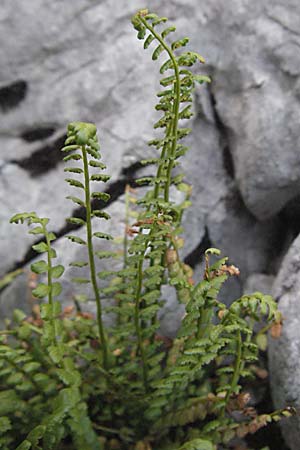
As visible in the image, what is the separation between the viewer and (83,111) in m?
2.60

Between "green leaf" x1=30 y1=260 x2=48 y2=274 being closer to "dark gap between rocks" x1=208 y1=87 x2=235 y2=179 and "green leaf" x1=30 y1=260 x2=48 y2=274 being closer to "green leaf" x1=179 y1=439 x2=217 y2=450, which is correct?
"green leaf" x1=179 y1=439 x2=217 y2=450

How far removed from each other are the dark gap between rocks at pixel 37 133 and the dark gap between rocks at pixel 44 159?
0.20 ft

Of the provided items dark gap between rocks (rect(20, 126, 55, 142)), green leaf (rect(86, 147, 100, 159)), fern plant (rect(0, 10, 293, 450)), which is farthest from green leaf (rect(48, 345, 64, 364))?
dark gap between rocks (rect(20, 126, 55, 142))

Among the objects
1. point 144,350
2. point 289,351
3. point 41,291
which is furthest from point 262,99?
point 41,291

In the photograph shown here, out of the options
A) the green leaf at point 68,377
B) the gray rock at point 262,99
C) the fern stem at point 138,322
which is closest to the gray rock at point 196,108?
the gray rock at point 262,99

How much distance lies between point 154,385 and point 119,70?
5.10 ft

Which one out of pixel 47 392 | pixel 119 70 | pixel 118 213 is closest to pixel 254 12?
pixel 119 70

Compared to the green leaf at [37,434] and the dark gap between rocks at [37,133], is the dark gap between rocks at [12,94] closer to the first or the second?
the dark gap between rocks at [37,133]

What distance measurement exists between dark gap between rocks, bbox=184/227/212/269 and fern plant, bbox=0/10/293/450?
0.32 metres

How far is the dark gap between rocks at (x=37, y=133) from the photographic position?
2.64 m

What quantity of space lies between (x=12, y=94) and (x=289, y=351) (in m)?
1.86

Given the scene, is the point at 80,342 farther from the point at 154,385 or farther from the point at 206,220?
the point at 206,220

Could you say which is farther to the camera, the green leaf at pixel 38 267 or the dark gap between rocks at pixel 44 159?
the dark gap between rocks at pixel 44 159

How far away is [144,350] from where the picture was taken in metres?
1.70
